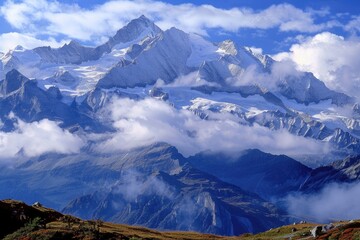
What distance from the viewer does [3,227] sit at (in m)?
109

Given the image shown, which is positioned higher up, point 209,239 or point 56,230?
point 56,230

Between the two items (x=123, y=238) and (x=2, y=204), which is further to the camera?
(x=2, y=204)

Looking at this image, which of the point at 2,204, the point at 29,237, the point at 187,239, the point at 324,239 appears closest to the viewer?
the point at 29,237

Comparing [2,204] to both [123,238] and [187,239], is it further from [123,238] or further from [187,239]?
[187,239]

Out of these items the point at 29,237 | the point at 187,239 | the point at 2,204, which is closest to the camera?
the point at 29,237

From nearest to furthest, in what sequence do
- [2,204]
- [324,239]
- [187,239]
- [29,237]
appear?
[29,237] < [324,239] < [2,204] < [187,239]

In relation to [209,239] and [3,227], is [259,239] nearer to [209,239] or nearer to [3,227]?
[209,239]

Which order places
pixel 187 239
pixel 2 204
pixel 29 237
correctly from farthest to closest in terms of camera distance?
pixel 187 239 < pixel 2 204 < pixel 29 237

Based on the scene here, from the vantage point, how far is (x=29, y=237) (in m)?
95.3

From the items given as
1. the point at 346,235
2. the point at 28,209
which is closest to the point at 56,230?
the point at 28,209

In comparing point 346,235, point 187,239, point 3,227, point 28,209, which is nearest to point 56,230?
point 3,227

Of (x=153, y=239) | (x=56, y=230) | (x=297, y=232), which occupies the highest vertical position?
(x=56, y=230)

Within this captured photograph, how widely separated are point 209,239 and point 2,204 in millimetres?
42274

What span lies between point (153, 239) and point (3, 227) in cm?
2455
